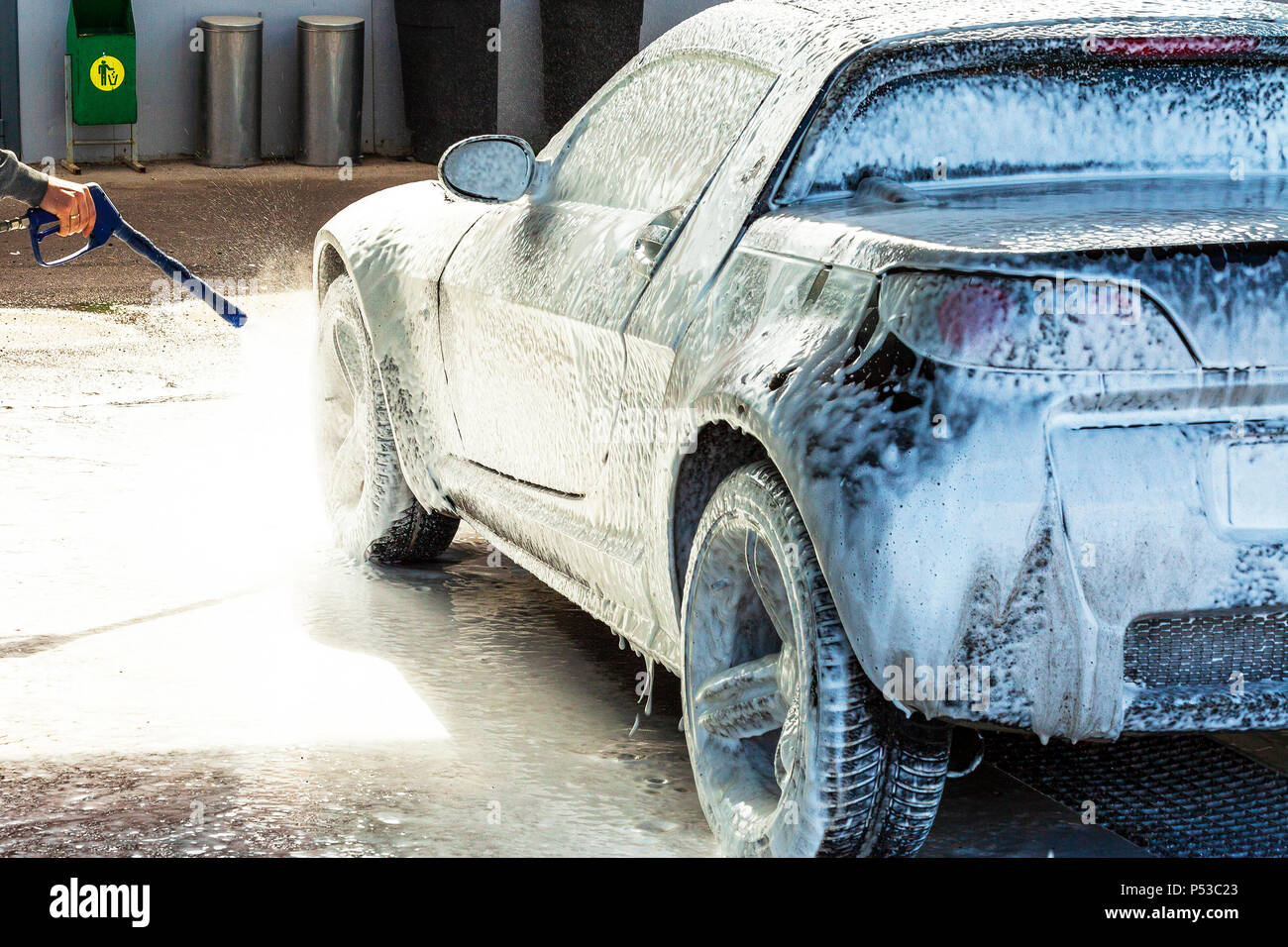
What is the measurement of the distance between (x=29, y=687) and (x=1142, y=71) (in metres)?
2.86

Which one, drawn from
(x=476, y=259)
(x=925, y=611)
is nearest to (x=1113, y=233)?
(x=925, y=611)

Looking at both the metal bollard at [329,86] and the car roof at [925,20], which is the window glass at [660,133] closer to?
the car roof at [925,20]

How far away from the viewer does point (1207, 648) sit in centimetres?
295

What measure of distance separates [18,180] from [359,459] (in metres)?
1.35

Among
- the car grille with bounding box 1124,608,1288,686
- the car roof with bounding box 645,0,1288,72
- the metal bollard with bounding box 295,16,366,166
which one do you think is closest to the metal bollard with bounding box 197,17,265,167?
the metal bollard with bounding box 295,16,366,166

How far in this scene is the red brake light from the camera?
3693 millimetres

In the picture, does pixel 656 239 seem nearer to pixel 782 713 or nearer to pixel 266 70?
pixel 782 713

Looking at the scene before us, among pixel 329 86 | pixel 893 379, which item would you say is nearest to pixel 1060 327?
pixel 893 379

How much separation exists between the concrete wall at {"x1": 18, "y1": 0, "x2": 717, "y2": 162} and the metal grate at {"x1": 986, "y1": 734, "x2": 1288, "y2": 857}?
434 inches

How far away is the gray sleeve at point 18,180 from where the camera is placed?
5.76 m

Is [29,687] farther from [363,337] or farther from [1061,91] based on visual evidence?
[1061,91]

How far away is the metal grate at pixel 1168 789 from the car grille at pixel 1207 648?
2.03 feet

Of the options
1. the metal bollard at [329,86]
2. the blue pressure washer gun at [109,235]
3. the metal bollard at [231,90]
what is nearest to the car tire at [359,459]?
the blue pressure washer gun at [109,235]

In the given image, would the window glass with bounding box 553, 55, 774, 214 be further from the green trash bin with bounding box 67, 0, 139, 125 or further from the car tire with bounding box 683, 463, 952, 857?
the green trash bin with bounding box 67, 0, 139, 125
